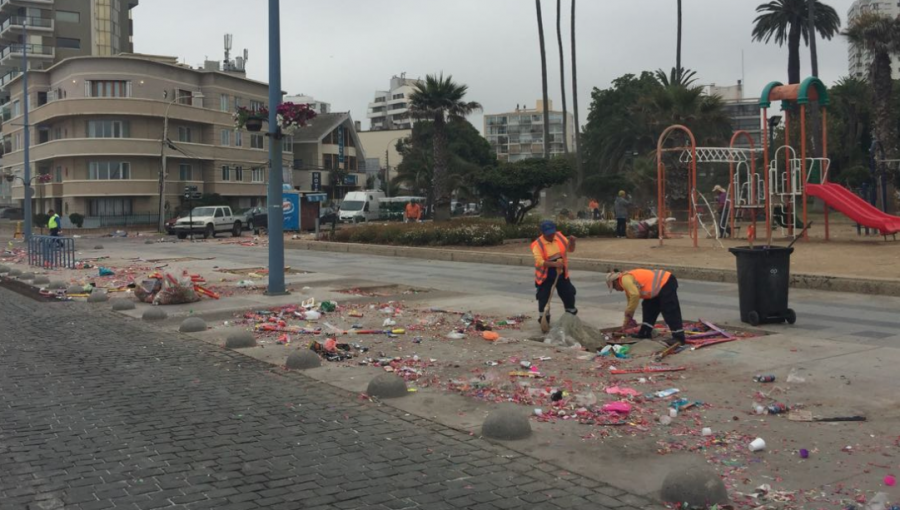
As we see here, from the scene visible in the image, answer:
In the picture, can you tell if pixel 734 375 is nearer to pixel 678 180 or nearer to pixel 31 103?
pixel 678 180

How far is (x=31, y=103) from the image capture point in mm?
66812

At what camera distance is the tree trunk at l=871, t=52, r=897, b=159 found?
3059cm

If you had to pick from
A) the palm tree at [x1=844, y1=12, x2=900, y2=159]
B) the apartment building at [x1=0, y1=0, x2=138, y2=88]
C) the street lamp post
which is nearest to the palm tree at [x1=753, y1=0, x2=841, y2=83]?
the palm tree at [x1=844, y1=12, x2=900, y2=159]

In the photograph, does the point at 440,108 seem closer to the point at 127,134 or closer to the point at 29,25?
the point at 127,134

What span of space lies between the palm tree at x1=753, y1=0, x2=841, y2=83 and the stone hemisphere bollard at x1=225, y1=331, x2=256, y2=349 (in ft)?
157

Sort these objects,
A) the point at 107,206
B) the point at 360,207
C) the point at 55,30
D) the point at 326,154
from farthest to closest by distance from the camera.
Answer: the point at 326,154, the point at 55,30, the point at 107,206, the point at 360,207

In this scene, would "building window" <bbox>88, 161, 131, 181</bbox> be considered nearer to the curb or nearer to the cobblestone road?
the curb

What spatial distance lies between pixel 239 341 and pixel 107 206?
54.4 m

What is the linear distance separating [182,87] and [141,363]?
58.7m

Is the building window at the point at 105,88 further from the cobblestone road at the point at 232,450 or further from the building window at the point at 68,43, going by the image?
the cobblestone road at the point at 232,450

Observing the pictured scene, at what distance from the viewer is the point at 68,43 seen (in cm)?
8025

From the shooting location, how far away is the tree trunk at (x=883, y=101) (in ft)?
100

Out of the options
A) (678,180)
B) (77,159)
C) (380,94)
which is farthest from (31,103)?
(380,94)

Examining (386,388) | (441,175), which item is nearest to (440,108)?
(441,175)
